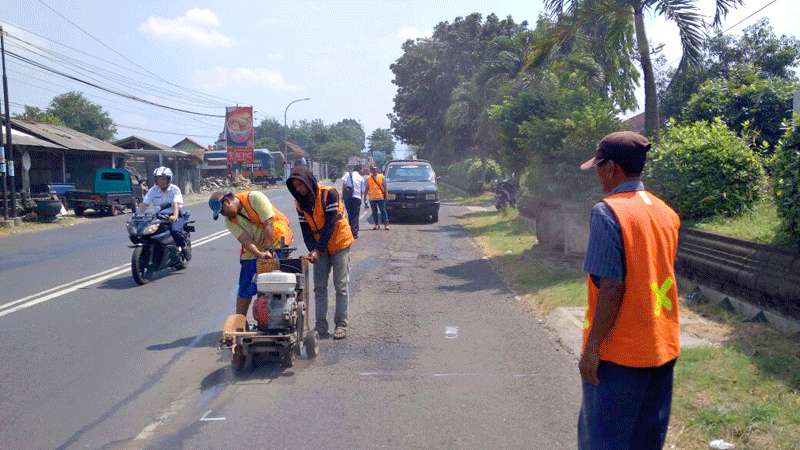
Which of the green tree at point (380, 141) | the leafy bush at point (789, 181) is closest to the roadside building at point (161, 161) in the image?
the leafy bush at point (789, 181)

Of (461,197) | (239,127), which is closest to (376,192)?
(461,197)

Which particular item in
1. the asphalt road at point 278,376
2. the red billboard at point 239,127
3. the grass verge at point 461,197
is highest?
the red billboard at point 239,127

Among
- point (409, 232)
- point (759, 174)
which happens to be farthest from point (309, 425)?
point (409, 232)

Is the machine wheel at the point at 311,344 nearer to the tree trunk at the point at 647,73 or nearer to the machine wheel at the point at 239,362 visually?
the machine wheel at the point at 239,362

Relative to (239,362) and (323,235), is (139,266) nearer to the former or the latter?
(323,235)

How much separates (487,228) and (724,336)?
1360 centimetres

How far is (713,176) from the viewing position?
949 centimetres

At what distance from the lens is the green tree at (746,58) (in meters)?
22.3

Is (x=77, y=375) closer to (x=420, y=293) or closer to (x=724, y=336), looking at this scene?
(x=420, y=293)

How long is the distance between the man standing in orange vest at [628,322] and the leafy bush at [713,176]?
6.86m

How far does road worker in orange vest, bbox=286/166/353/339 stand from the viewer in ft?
24.1

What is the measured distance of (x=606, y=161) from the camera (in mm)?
3311

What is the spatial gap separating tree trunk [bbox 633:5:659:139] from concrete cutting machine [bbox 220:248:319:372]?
334 inches

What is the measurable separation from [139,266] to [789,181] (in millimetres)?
8817
